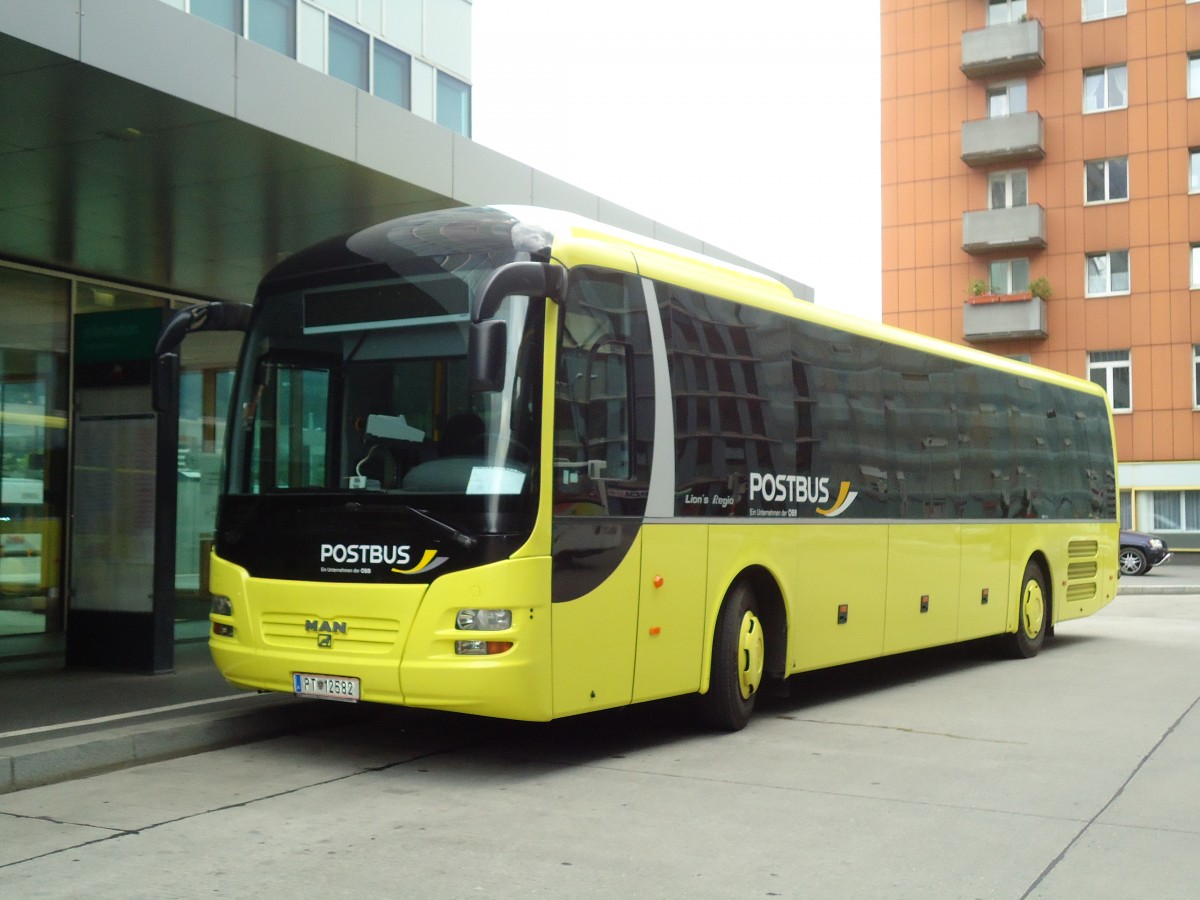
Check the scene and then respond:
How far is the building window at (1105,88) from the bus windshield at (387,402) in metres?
40.1

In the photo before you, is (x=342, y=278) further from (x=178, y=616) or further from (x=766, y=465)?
(x=178, y=616)

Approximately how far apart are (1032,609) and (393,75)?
12213mm

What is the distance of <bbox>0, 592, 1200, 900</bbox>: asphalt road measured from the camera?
5824 millimetres

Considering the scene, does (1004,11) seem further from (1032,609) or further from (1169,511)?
(1032,609)

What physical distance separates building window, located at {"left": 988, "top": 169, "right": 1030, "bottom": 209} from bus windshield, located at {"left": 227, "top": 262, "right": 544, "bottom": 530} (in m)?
39.8

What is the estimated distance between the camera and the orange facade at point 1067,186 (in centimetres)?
4256

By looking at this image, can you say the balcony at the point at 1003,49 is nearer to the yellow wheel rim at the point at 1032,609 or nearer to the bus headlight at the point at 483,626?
the yellow wheel rim at the point at 1032,609

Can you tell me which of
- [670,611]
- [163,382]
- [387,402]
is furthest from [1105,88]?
[387,402]

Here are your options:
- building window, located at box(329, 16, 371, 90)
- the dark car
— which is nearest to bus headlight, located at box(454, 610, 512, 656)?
building window, located at box(329, 16, 371, 90)

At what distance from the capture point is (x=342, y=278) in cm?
873

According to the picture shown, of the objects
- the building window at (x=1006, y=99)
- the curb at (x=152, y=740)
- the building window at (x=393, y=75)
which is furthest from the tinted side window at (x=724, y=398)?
the building window at (x=1006, y=99)

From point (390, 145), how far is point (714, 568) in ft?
13.1

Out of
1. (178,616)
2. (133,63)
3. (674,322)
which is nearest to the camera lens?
(133,63)

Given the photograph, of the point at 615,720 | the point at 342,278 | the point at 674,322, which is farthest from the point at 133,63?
the point at 615,720
